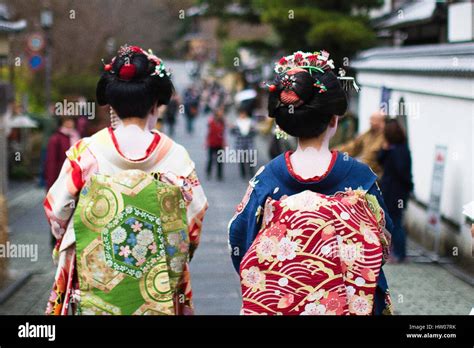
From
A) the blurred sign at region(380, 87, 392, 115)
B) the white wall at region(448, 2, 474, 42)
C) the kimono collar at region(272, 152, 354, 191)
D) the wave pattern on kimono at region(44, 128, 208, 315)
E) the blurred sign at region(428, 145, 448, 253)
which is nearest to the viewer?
the kimono collar at region(272, 152, 354, 191)

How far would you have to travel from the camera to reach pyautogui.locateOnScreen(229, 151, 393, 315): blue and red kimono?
3.99 meters

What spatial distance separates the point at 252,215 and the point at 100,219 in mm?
772

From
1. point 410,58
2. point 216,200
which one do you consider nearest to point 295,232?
point 410,58

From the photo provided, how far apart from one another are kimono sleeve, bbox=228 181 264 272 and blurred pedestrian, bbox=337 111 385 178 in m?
5.94

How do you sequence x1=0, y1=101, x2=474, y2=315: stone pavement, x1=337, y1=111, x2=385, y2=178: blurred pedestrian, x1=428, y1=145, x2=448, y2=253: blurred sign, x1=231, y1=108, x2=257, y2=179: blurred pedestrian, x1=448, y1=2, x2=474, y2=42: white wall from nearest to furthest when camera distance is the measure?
x1=0, y1=101, x2=474, y2=315: stone pavement, x1=337, y1=111, x2=385, y2=178: blurred pedestrian, x1=428, y1=145, x2=448, y2=253: blurred sign, x1=448, y1=2, x2=474, y2=42: white wall, x1=231, y1=108, x2=257, y2=179: blurred pedestrian

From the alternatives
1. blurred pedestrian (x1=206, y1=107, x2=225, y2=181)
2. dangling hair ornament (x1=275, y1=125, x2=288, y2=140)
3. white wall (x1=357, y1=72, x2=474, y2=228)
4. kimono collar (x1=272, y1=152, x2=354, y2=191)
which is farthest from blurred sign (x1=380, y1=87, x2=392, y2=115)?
kimono collar (x1=272, y1=152, x2=354, y2=191)

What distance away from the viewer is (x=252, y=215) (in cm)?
408

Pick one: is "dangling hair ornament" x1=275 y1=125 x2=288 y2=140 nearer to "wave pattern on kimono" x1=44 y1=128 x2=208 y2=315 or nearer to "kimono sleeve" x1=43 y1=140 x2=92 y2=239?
"wave pattern on kimono" x1=44 y1=128 x2=208 y2=315

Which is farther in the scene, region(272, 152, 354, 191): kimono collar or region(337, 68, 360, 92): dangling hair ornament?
region(337, 68, 360, 92): dangling hair ornament

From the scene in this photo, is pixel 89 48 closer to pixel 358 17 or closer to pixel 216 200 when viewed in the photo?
pixel 358 17

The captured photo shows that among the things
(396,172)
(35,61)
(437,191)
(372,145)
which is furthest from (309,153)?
(35,61)

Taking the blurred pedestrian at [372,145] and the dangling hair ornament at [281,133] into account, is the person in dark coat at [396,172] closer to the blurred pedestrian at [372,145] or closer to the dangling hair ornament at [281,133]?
the blurred pedestrian at [372,145]

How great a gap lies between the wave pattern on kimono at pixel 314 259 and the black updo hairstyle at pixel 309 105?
30 cm

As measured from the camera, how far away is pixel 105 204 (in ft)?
14.3
